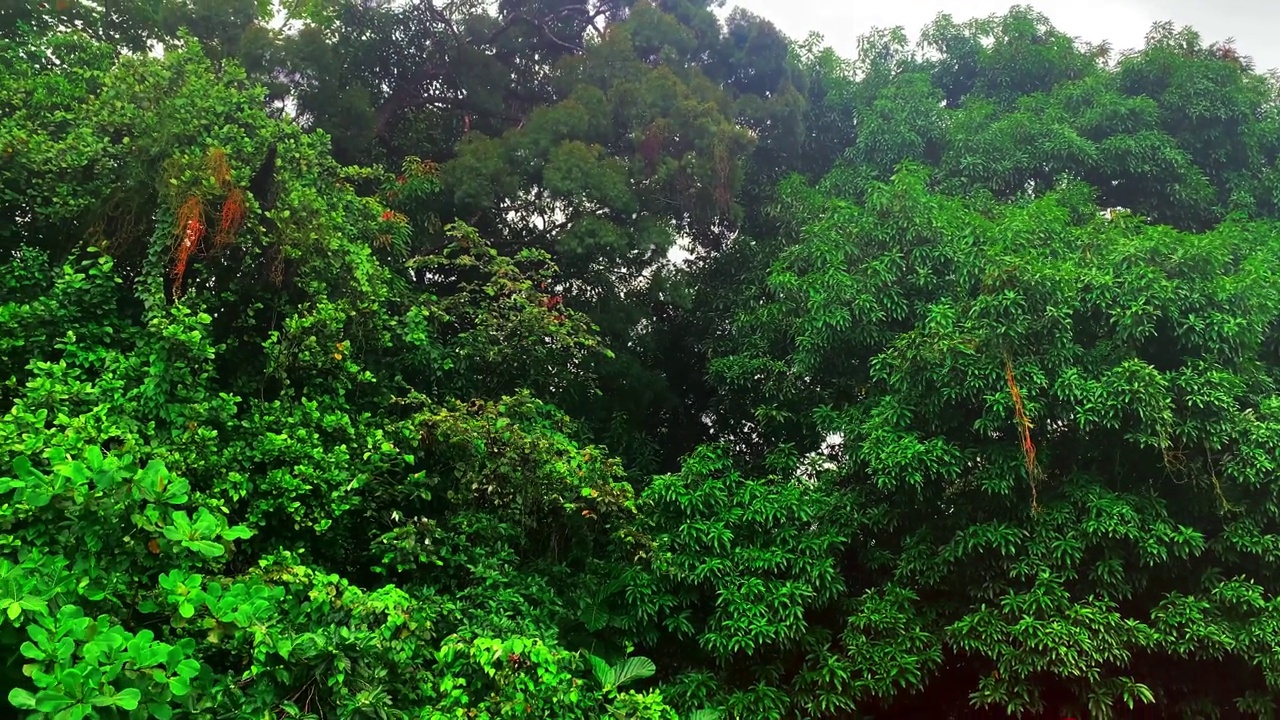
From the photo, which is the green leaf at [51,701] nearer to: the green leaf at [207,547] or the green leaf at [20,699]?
the green leaf at [20,699]

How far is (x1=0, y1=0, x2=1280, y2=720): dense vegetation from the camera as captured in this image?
3195 mm

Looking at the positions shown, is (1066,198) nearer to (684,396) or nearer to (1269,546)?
(1269,546)

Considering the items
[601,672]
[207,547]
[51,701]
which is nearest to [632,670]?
[601,672]

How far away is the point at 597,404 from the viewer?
6.98 m

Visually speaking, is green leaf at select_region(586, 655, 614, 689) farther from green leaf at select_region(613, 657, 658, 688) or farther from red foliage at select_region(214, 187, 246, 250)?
red foliage at select_region(214, 187, 246, 250)

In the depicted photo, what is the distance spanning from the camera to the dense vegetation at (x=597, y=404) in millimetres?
3195

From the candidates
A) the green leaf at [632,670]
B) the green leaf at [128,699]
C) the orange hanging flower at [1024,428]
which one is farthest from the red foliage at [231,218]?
the orange hanging flower at [1024,428]

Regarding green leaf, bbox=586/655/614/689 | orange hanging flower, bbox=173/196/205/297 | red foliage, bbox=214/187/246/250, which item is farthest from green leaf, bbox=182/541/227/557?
red foliage, bbox=214/187/246/250

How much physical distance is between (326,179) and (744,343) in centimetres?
372

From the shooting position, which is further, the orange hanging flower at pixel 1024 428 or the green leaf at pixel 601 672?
the orange hanging flower at pixel 1024 428

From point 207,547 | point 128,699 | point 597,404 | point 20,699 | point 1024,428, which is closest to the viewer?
point 20,699

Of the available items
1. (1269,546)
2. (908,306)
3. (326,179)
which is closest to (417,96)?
(326,179)

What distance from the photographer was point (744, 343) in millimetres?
6859

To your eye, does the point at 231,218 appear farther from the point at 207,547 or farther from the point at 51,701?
the point at 51,701
